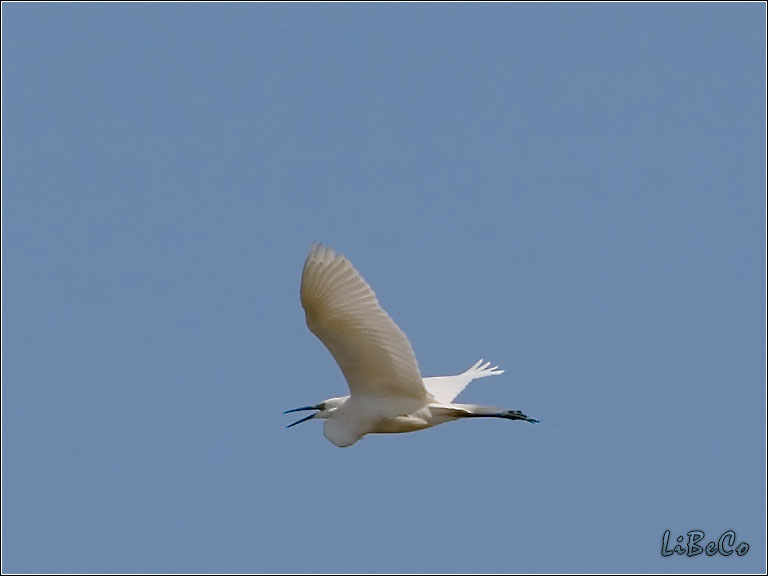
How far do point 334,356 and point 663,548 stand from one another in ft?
9.77

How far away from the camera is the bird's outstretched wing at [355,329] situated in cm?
1413

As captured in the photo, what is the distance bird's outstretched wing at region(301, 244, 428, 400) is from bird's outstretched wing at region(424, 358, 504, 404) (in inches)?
38.4

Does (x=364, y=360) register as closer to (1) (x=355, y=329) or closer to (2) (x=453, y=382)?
(1) (x=355, y=329)

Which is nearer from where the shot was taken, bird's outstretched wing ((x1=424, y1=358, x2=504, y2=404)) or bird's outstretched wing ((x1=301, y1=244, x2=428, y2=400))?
bird's outstretched wing ((x1=301, y1=244, x2=428, y2=400))

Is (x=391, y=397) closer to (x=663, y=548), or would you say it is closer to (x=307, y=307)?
(x=307, y=307)

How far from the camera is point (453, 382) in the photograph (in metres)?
16.8

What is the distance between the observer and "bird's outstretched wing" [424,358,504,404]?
640 inches

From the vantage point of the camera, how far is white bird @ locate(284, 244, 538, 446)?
46.6 ft

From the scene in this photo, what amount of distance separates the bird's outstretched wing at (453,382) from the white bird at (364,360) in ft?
0.77

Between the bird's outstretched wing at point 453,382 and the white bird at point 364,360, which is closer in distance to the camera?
the white bird at point 364,360

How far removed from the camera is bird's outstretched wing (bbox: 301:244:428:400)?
1413 cm

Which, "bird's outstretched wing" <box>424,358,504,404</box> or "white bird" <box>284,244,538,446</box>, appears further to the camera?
"bird's outstretched wing" <box>424,358,504,404</box>

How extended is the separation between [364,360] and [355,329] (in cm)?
41

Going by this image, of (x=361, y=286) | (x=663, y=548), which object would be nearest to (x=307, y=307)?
(x=361, y=286)
